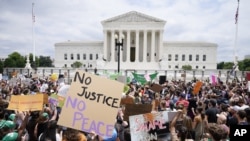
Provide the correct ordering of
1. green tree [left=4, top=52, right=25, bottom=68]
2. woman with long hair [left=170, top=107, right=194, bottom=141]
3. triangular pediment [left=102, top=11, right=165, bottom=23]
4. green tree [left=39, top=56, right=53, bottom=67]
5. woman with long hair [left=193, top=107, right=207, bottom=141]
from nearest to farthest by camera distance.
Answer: woman with long hair [left=170, top=107, right=194, bottom=141] < woman with long hair [left=193, top=107, right=207, bottom=141] < triangular pediment [left=102, top=11, right=165, bottom=23] < green tree [left=4, top=52, right=25, bottom=68] < green tree [left=39, top=56, right=53, bottom=67]

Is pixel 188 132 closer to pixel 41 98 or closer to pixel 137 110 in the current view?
pixel 137 110

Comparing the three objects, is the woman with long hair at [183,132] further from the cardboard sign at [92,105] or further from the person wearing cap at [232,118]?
the person wearing cap at [232,118]

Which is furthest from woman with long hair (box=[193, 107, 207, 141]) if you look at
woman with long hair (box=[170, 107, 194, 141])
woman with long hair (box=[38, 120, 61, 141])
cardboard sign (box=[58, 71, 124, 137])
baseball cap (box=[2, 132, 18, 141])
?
baseball cap (box=[2, 132, 18, 141])

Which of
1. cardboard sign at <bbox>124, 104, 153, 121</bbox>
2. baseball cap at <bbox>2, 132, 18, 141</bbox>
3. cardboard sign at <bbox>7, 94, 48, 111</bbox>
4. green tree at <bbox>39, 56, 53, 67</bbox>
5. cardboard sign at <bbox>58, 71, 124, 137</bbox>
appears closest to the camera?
baseball cap at <bbox>2, 132, 18, 141</bbox>

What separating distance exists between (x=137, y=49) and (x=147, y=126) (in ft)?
219

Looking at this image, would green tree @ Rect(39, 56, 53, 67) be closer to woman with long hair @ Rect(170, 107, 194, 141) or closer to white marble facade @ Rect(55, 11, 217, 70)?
white marble facade @ Rect(55, 11, 217, 70)

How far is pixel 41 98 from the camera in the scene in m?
5.95

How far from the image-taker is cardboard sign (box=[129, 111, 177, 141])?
4402mm

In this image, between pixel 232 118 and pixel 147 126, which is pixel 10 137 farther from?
pixel 232 118

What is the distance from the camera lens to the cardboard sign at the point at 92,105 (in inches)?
159

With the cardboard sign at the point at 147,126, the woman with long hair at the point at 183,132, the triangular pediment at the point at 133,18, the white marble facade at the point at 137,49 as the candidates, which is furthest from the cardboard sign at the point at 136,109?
the triangular pediment at the point at 133,18

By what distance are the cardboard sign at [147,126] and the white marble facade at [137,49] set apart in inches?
2403

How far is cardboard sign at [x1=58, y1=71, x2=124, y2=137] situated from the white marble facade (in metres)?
61.6

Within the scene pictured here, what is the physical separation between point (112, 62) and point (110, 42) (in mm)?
8055
